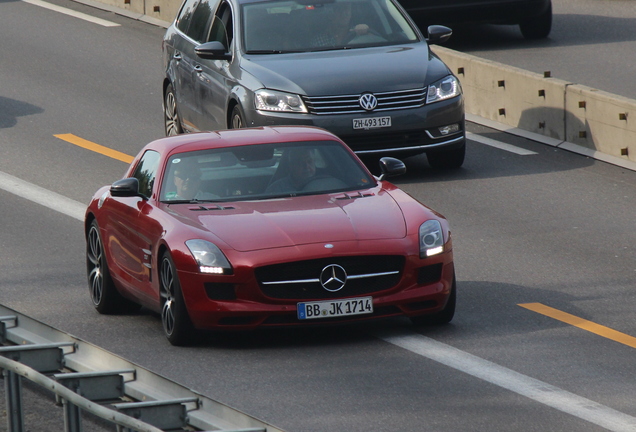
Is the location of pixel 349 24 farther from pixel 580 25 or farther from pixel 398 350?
pixel 580 25

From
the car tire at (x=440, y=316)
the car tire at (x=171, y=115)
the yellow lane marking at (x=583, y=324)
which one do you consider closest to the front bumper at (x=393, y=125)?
the car tire at (x=171, y=115)

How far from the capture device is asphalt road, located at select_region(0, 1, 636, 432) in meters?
8.54

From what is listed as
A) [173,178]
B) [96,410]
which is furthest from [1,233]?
[96,410]

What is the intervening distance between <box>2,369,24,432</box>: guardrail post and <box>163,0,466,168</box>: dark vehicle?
28.9ft

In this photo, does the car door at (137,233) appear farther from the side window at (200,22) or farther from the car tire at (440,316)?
the side window at (200,22)

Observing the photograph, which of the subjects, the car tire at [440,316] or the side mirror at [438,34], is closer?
the car tire at [440,316]

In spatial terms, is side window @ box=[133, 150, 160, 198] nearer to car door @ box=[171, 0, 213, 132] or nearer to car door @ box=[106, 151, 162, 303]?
car door @ box=[106, 151, 162, 303]

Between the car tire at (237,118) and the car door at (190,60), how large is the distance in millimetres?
900

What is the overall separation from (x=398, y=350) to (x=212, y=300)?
1222mm

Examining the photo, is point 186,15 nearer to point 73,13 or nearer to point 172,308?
point 172,308

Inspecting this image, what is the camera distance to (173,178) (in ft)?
36.2

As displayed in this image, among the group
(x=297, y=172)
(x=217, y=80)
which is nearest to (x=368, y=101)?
(x=217, y=80)

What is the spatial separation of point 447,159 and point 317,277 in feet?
23.6

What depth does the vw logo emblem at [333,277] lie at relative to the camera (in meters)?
9.81
